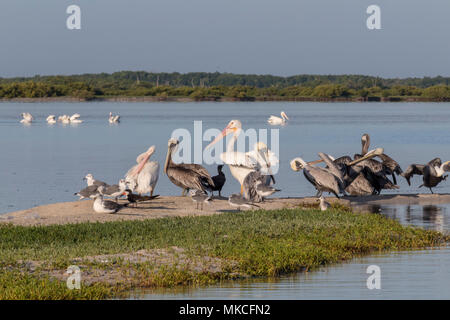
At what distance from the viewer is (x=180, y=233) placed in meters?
10.3

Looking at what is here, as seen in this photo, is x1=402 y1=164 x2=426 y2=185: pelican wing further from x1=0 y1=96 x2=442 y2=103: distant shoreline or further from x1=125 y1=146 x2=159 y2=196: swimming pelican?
x1=0 y1=96 x2=442 y2=103: distant shoreline

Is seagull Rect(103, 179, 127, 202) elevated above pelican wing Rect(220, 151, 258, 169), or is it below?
below

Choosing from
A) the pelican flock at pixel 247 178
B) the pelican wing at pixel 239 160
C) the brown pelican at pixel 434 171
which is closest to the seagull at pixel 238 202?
the pelican flock at pixel 247 178

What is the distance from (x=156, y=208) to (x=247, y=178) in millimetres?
1767

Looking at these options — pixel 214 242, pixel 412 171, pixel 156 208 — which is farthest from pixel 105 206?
pixel 412 171

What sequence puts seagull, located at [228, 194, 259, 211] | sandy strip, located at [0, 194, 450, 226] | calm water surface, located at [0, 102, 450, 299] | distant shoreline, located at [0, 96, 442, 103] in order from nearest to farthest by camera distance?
1. calm water surface, located at [0, 102, 450, 299]
2. sandy strip, located at [0, 194, 450, 226]
3. seagull, located at [228, 194, 259, 211]
4. distant shoreline, located at [0, 96, 442, 103]

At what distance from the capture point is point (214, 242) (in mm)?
9664

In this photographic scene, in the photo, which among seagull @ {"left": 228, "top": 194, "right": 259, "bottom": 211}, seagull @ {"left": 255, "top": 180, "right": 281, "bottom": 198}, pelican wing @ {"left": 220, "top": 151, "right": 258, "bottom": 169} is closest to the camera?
seagull @ {"left": 228, "top": 194, "right": 259, "bottom": 211}

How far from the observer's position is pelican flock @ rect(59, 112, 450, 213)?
1303cm

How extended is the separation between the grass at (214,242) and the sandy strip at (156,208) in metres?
0.85

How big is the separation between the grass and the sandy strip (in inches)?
33.7

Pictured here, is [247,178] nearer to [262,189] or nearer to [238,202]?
[262,189]

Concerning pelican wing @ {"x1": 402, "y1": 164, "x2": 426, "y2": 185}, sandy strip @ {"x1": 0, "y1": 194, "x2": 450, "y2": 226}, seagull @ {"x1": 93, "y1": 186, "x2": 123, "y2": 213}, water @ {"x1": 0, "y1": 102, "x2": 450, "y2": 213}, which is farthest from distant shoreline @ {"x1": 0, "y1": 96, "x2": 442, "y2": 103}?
seagull @ {"x1": 93, "y1": 186, "x2": 123, "y2": 213}
